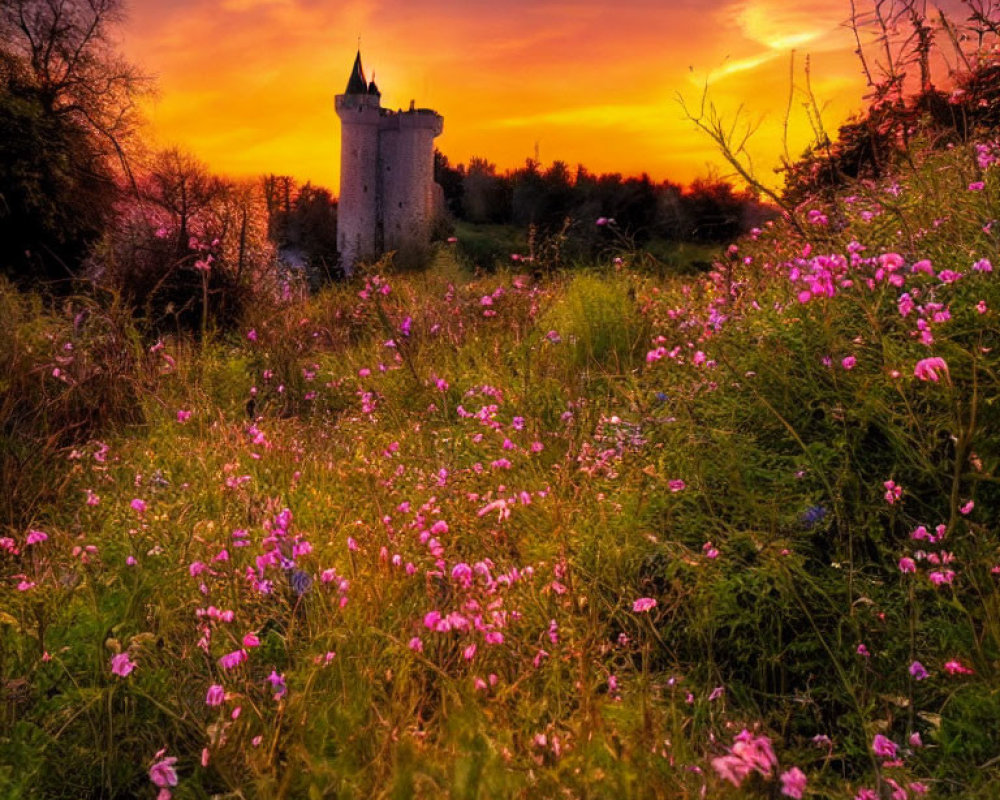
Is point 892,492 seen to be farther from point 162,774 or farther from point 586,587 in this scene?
point 162,774

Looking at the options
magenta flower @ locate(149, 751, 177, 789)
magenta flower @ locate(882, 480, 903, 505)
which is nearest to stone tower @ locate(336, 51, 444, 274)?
magenta flower @ locate(882, 480, 903, 505)

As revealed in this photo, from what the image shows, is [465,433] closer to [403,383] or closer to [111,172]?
[403,383]

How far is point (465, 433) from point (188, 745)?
2492 mm

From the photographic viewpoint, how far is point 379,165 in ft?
142

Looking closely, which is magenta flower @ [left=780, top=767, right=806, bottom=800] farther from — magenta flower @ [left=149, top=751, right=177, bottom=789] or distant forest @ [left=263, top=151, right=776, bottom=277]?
distant forest @ [left=263, top=151, right=776, bottom=277]

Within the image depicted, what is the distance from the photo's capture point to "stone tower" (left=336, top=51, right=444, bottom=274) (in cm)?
4266

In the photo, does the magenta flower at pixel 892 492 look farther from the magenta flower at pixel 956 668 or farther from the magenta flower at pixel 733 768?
the magenta flower at pixel 733 768

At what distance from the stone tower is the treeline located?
634cm

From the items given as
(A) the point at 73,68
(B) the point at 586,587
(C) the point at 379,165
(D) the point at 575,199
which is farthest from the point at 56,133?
(D) the point at 575,199

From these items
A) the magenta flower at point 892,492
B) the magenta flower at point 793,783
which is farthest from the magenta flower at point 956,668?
the magenta flower at point 793,783

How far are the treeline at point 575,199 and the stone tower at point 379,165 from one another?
20.8 ft

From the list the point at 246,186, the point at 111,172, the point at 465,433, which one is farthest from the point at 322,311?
the point at 111,172

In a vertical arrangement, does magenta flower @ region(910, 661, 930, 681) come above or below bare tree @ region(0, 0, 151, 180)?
below

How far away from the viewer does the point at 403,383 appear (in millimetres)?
6027
